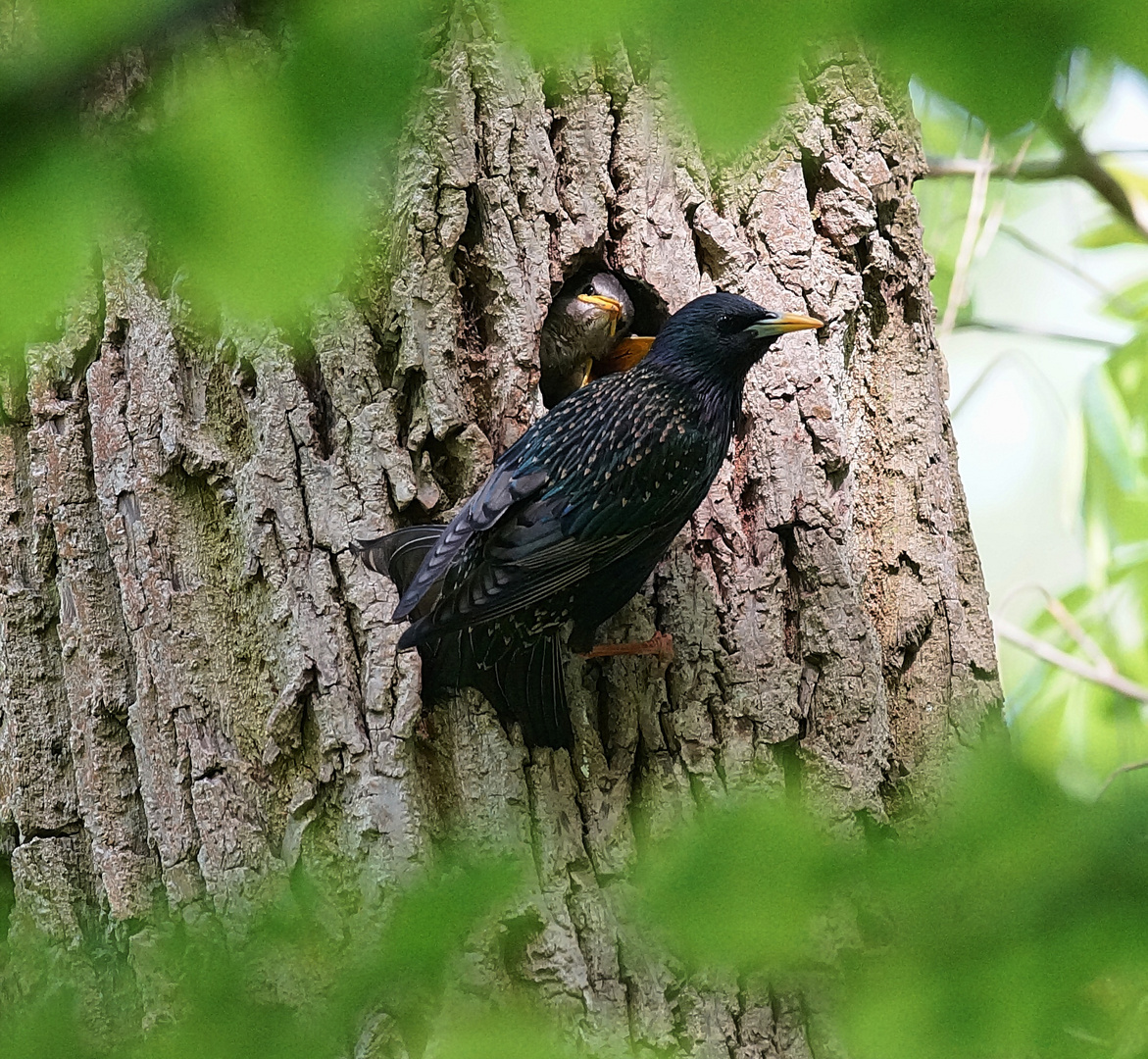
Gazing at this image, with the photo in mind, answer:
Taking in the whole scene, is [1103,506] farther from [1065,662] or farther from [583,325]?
[583,325]

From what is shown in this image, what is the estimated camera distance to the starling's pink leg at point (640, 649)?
2656mm

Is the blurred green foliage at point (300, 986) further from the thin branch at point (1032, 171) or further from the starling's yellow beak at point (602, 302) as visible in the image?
the thin branch at point (1032, 171)

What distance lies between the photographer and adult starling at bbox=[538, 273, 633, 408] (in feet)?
10.0

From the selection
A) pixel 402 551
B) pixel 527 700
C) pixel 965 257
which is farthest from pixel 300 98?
pixel 965 257

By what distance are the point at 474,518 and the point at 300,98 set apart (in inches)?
65.9

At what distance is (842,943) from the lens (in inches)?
35.5

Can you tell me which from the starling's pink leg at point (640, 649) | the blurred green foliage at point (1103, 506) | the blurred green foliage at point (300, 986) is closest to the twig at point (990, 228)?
the blurred green foliage at point (1103, 506)

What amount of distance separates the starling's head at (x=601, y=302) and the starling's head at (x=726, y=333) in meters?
0.34

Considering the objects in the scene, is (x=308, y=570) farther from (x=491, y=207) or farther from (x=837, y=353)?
(x=837, y=353)

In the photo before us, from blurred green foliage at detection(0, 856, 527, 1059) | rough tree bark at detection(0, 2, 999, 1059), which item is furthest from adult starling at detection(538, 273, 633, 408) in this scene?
blurred green foliage at detection(0, 856, 527, 1059)

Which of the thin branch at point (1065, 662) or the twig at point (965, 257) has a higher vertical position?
the twig at point (965, 257)

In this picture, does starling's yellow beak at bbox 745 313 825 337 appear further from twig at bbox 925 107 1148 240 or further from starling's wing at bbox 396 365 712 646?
twig at bbox 925 107 1148 240

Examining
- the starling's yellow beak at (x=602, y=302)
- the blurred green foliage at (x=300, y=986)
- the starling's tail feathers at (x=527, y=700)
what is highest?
the starling's yellow beak at (x=602, y=302)

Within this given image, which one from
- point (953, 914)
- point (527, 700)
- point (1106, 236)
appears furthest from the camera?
point (1106, 236)
